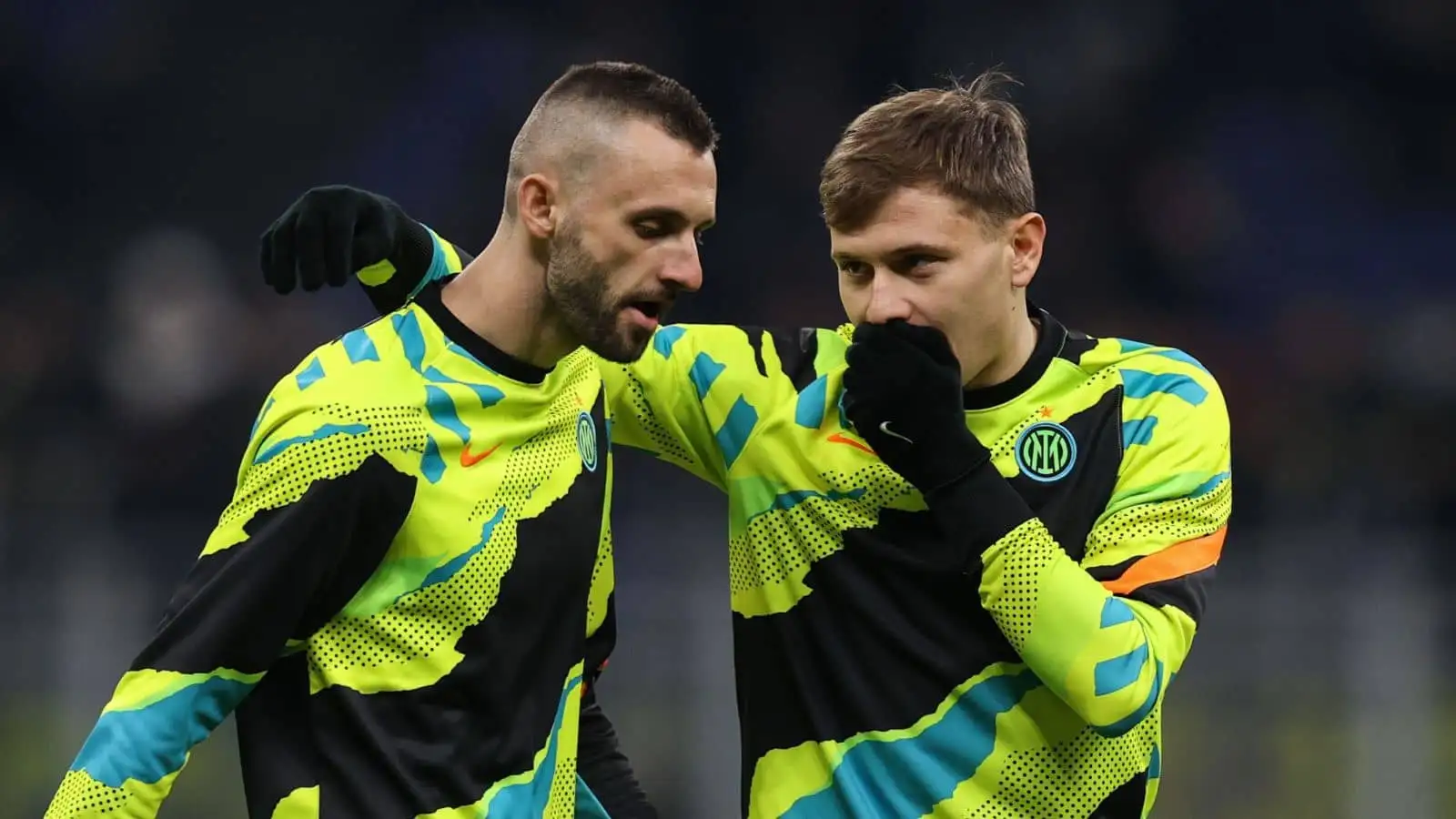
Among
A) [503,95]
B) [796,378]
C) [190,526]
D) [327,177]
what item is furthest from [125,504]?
[796,378]

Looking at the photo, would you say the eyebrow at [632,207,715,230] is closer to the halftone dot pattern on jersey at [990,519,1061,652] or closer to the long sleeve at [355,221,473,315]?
the long sleeve at [355,221,473,315]

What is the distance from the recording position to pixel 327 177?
1082cm

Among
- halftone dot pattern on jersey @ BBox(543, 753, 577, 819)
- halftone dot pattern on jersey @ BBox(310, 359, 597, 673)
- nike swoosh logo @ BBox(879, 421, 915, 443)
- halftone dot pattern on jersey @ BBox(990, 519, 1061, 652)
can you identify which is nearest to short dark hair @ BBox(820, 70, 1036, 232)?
nike swoosh logo @ BBox(879, 421, 915, 443)

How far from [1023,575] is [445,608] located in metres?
0.91

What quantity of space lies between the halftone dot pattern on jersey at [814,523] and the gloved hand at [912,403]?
16cm

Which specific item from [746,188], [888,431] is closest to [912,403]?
[888,431]

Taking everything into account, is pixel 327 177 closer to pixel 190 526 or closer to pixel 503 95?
pixel 503 95

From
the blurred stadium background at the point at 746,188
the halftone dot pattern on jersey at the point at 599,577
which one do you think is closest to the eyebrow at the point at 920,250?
the halftone dot pattern on jersey at the point at 599,577

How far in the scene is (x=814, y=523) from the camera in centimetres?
324

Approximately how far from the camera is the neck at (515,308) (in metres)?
3.15

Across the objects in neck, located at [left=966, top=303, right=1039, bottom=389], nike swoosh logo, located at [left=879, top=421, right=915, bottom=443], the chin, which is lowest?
nike swoosh logo, located at [left=879, top=421, right=915, bottom=443]

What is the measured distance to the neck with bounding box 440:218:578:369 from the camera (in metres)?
3.15

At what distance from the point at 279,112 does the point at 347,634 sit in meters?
8.73

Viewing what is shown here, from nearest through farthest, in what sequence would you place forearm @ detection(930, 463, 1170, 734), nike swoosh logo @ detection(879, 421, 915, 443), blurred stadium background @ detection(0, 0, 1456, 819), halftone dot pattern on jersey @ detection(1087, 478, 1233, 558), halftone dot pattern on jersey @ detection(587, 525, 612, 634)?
forearm @ detection(930, 463, 1170, 734), nike swoosh logo @ detection(879, 421, 915, 443), halftone dot pattern on jersey @ detection(1087, 478, 1233, 558), halftone dot pattern on jersey @ detection(587, 525, 612, 634), blurred stadium background @ detection(0, 0, 1456, 819)
